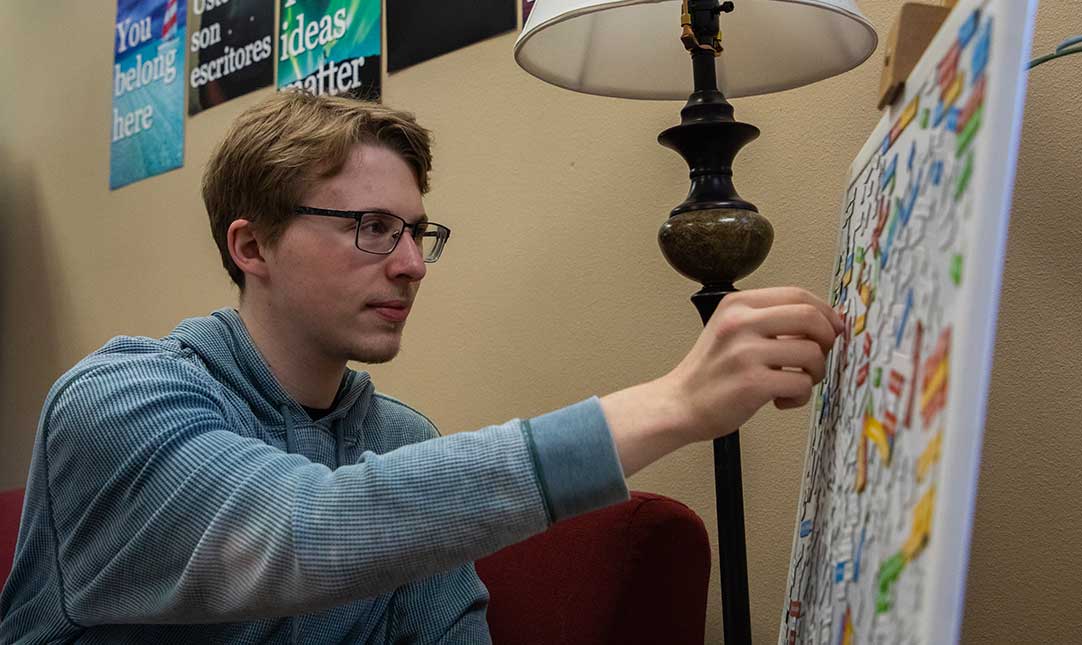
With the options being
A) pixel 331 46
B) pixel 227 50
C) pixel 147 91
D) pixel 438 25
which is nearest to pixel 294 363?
pixel 438 25

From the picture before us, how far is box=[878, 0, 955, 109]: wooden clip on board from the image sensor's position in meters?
0.79

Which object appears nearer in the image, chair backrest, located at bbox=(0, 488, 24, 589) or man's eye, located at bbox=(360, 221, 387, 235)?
man's eye, located at bbox=(360, 221, 387, 235)

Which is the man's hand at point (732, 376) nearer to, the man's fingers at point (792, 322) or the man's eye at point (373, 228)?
the man's fingers at point (792, 322)

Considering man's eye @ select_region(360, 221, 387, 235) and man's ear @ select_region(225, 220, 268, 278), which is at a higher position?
man's eye @ select_region(360, 221, 387, 235)

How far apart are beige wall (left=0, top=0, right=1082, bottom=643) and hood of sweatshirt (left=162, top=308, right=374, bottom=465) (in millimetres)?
585

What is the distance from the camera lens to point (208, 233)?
2.61 metres

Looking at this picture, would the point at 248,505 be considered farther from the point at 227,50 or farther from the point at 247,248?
the point at 227,50

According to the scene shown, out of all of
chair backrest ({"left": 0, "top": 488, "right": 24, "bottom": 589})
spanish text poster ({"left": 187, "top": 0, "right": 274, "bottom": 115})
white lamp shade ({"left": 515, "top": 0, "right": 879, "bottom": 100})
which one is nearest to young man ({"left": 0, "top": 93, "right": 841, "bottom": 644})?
white lamp shade ({"left": 515, "top": 0, "right": 879, "bottom": 100})

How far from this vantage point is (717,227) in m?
1.09

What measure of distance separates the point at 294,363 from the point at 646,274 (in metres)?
0.63

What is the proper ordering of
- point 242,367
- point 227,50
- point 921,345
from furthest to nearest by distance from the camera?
point 227,50 < point 242,367 < point 921,345

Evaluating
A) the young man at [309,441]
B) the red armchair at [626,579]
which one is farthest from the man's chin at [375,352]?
the red armchair at [626,579]

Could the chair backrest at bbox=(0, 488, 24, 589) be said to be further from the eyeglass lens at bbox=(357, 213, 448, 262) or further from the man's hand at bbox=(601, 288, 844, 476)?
the man's hand at bbox=(601, 288, 844, 476)

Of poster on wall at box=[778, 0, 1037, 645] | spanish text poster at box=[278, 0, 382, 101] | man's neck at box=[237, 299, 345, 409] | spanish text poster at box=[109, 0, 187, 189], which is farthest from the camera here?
spanish text poster at box=[109, 0, 187, 189]
